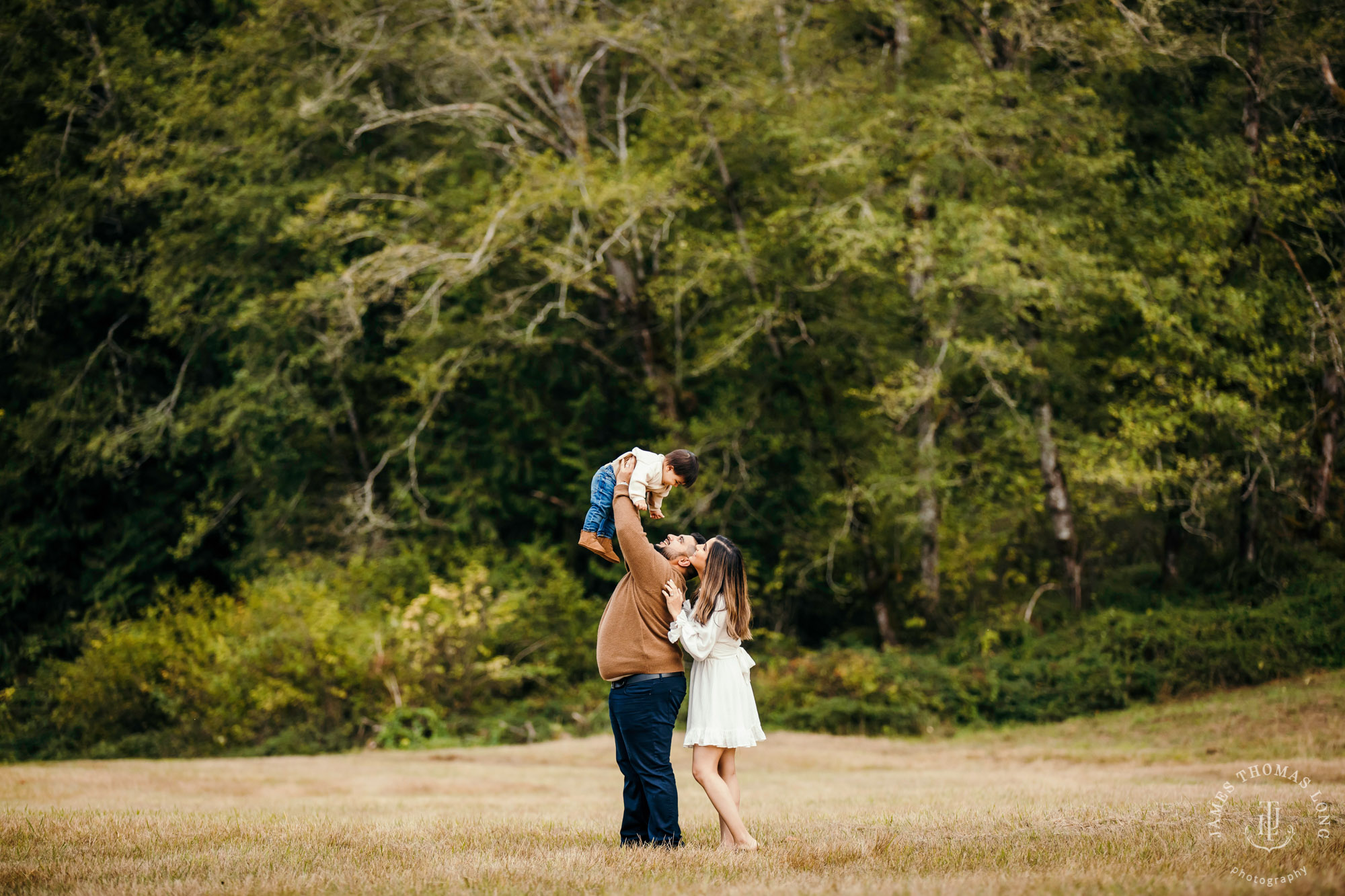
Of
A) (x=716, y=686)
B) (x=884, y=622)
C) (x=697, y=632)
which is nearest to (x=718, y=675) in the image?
(x=716, y=686)

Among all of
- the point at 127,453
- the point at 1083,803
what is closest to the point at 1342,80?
the point at 1083,803

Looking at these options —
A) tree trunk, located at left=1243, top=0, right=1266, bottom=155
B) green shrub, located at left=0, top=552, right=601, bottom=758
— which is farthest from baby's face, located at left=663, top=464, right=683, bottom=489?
tree trunk, located at left=1243, top=0, right=1266, bottom=155

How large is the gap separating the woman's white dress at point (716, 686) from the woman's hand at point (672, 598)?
4cm

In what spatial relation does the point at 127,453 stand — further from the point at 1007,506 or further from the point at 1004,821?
the point at 1004,821

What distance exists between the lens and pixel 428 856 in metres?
5.60

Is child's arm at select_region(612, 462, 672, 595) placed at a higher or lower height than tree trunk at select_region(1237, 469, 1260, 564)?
higher

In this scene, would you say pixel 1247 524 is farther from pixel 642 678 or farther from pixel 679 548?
pixel 642 678

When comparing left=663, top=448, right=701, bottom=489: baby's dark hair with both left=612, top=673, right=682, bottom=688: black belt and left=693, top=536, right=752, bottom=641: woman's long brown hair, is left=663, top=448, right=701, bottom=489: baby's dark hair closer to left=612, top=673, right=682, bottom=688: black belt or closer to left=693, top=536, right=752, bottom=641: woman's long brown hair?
left=693, top=536, right=752, bottom=641: woman's long brown hair

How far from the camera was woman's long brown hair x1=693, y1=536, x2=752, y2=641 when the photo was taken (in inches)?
220

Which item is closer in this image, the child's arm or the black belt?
the child's arm

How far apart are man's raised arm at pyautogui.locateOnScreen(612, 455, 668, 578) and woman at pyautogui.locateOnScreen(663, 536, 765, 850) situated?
113 millimetres

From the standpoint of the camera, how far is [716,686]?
564 cm

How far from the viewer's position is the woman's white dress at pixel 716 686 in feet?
18.2

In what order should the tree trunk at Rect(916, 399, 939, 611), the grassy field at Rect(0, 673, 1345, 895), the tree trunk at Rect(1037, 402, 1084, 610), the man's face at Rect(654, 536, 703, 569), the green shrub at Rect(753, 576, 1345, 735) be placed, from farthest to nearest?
the tree trunk at Rect(1037, 402, 1084, 610) < the tree trunk at Rect(916, 399, 939, 611) < the green shrub at Rect(753, 576, 1345, 735) < the man's face at Rect(654, 536, 703, 569) < the grassy field at Rect(0, 673, 1345, 895)
